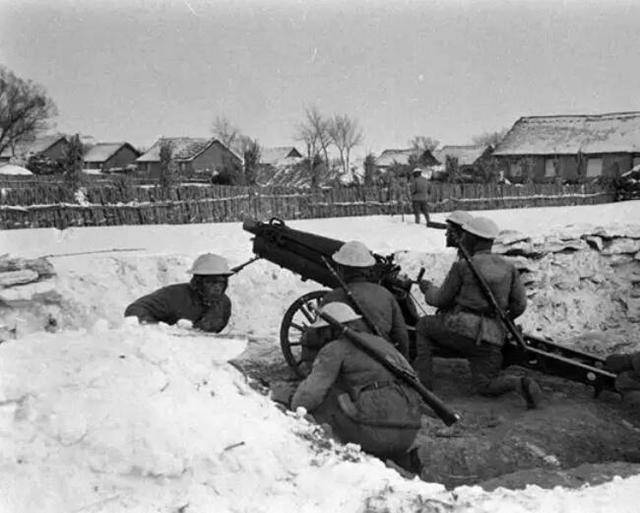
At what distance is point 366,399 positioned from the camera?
412 centimetres

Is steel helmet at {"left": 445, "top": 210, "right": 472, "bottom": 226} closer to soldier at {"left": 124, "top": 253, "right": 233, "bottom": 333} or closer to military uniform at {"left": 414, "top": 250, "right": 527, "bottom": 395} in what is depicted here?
military uniform at {"left": 414, "top": 250, "right": 527, "bottom": 395}

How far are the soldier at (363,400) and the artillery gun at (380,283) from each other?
1.80 meters

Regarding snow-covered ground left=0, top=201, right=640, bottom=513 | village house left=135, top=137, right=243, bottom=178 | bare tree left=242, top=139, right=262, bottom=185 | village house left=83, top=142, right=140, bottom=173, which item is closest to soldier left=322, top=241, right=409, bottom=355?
snow-covered ground left=0, top=201, right=640, bottom=513

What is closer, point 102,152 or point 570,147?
point 570,147

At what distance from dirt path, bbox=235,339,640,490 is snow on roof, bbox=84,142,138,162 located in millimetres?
52566

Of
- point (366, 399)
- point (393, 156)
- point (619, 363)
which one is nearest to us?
point (366, 399)

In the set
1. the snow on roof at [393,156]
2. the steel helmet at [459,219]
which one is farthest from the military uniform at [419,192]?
the snow on roof at [393,156]

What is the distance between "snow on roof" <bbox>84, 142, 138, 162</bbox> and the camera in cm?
5603

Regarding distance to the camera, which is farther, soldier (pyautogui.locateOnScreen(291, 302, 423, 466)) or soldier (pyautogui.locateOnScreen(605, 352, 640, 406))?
soldier (pyautogui.locateOnScreen(605, 352, 640, 406))

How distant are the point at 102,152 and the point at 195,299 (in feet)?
179

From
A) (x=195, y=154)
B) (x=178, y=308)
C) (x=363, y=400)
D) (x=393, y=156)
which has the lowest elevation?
(x=363, y=400)

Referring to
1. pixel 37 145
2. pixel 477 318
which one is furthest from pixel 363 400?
pixel 37 145

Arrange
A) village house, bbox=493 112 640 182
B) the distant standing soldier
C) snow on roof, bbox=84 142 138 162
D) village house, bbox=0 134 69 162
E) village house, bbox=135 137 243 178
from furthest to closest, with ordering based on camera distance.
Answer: snow on roof, bbox=84 142 138 162 → village house, bbox=0 134 69 162 → village house, bbox=135 137 243 178 → village house, bbox=493 112 640 182 → the distant standing soldier

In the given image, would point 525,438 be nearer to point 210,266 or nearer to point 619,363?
point 619,363
